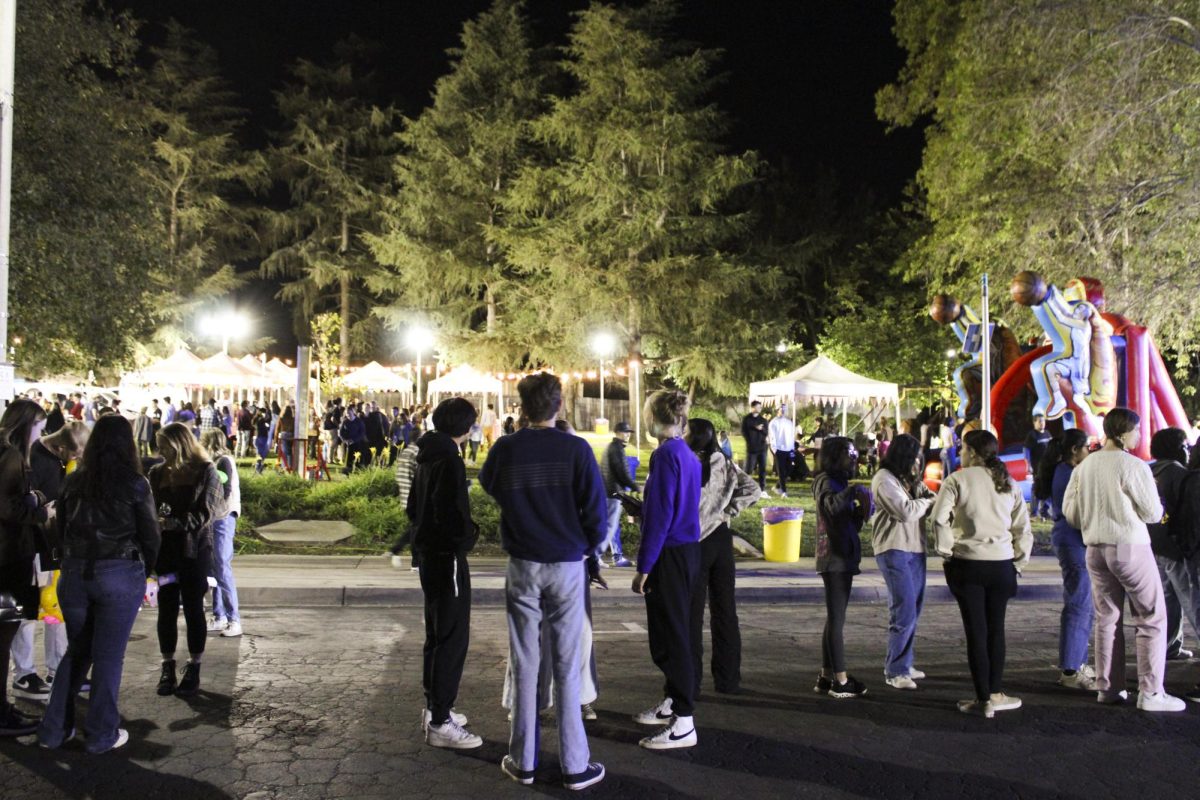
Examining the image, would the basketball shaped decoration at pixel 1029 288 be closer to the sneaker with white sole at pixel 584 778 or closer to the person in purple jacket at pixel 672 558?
the person in purple jacket at pixel 672 558

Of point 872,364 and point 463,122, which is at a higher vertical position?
point 463,122

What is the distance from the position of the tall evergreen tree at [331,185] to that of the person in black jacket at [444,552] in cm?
4408

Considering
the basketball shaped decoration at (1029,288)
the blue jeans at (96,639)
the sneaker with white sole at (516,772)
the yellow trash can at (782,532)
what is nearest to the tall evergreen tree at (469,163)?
the basketball shaped decoration at (1029,288)

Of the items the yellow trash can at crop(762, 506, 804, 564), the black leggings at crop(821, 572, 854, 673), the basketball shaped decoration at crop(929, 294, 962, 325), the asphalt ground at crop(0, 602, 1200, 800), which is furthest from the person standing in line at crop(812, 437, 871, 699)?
the basketball shaped decoration at crop(929, 294, 962, 325)

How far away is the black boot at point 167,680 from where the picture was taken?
598cm

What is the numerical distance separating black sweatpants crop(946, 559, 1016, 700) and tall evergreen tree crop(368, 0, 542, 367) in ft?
117

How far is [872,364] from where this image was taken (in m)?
35.3

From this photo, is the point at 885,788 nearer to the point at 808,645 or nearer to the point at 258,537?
the point at 808,645

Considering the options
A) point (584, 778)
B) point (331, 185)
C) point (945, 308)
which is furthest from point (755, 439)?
point (331, 185)

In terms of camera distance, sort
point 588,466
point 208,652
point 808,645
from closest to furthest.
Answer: point 588,466 → point 208,652 → point 808,645

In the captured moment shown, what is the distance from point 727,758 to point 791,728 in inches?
26.6

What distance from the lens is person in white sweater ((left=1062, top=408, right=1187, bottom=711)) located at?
577 centimetres

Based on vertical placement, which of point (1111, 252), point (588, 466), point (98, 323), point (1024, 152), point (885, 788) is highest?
point (1024, 152)

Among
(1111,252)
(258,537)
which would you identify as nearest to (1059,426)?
(1111,252)
